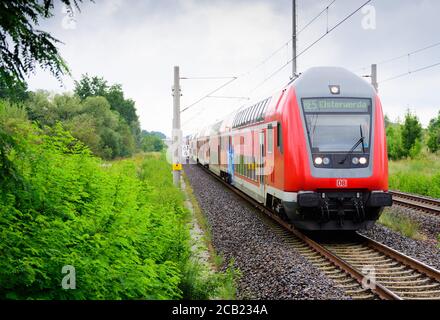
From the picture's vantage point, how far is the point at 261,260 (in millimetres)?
9211

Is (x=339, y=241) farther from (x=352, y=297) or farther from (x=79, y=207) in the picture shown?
(x=79, y=207)

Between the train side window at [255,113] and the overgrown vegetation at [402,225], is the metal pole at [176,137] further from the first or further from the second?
the overgrown vegetation at [402,225]

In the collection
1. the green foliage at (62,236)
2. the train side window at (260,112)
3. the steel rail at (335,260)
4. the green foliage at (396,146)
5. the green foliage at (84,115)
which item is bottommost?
the steel rail at (335,260)

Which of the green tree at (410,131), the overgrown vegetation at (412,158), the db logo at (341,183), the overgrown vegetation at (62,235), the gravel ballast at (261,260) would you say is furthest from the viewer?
the green tree at (410,131)

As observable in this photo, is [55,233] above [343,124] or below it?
below

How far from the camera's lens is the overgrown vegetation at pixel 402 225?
39.7ft

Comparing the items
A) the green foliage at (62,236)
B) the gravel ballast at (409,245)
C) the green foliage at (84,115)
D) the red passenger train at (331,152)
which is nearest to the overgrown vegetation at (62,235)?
the green foliage at (62,236)

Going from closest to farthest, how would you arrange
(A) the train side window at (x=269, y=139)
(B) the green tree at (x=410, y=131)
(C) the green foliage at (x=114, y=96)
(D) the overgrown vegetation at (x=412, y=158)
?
1. (A) the train side window at (x=269, y=139)
2. (D) the overgrown vegetation at (x=412, y=158)
3. (B) the green tree at (x=410, y=131)
4. (C) the green foliage at (x=114, y=96)

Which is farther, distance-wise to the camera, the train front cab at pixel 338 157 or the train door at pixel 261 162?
the train door at pixel 261 162

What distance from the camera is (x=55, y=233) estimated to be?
189 inches

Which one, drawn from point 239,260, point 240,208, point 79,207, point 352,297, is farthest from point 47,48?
point 240,208

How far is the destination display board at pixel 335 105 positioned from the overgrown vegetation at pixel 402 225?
11.7ft

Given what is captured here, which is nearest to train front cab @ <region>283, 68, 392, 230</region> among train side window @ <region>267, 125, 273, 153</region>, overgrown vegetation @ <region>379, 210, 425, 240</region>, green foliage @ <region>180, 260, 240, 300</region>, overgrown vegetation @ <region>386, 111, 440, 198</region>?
train side window @ <region>267, 125, 273, 153</region>
